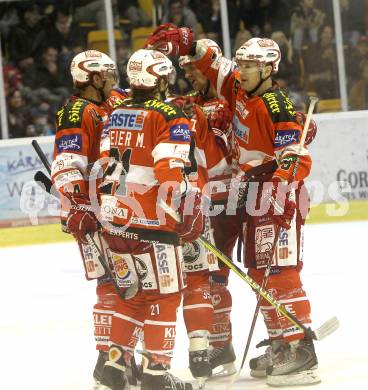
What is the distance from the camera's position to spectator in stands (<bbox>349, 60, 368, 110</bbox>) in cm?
1125

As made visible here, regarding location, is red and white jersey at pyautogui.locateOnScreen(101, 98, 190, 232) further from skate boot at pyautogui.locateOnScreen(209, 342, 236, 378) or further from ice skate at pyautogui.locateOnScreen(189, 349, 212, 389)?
skate boot at pyautogui.locateOnScreen(209, 342, 236, 378)

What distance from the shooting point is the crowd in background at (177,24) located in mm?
11453

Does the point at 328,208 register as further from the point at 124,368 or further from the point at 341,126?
the point at 124,368

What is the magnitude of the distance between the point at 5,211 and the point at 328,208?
2880mm

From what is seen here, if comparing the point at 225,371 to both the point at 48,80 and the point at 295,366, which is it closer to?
the point at 295,366

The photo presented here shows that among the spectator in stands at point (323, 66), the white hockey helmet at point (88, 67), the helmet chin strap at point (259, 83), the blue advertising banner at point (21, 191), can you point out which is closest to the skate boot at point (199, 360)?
the helmet chin strap at point (259, 83)

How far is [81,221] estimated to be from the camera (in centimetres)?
481

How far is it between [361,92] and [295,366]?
673 cm

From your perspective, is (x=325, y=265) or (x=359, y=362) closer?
(x=359, y=362)

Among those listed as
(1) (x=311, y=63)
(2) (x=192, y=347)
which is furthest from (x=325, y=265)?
(1) (x=311, y=63)

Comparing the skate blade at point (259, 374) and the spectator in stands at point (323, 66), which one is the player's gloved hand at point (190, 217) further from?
the spectator in stands at point (323, 66)

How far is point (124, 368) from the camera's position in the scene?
479cm

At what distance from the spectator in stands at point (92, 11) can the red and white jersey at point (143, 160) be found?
23.1 feet

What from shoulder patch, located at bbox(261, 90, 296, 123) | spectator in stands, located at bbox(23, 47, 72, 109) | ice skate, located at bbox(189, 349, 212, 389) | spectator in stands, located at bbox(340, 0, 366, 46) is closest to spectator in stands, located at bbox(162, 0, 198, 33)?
spectator in stands, located at bbox(23, 47, 72, 109)
